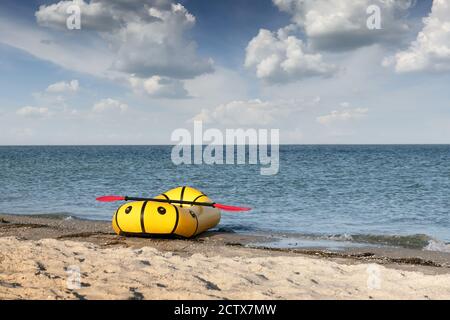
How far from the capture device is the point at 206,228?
12.4 m

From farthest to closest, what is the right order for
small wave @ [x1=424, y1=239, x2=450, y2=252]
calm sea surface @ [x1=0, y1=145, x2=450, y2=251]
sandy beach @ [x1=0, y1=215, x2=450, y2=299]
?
calm sea surface @ [x1=0, y1=145, x2=450, y2=251] < small wave @ [x1=424, y1=239, x2=450, y2=252] < sandy beach @ [x1=0, y1=215, x2=450, y2=299]

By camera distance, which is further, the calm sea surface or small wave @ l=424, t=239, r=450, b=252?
the calm sea surface

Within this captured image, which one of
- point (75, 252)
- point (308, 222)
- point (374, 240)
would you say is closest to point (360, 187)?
point (308, 222)


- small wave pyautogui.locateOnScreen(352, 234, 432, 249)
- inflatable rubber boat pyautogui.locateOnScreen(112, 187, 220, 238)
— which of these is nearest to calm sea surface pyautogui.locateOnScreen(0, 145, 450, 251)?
small wave pyautogui.locateOnScreen(352, 234, 432, 249)

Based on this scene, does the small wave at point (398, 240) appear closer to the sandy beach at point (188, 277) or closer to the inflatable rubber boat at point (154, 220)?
the sandy beach at point (188, 277)

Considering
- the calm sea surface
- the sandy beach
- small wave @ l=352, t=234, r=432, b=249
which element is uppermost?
the sandy beach

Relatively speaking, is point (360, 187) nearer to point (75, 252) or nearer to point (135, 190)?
point (135, 190)

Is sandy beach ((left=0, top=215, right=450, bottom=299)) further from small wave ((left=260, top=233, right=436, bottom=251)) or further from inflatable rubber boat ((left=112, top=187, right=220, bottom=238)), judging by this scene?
small wave ((left=260, top=233, right=436, bottom=251))

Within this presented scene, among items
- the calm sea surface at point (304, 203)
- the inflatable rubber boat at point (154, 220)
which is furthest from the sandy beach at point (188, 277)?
the calm sea surface at point (304, 203)

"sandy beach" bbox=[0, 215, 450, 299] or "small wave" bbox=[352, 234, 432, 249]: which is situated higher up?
"sandy beach" bbox=[0, 215, 450, 299]

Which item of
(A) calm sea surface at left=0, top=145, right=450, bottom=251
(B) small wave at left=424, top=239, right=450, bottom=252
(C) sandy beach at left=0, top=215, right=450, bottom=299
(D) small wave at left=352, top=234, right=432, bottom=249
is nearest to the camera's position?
(C) sandy beach at left=0, top=215, right=450, bottom=299

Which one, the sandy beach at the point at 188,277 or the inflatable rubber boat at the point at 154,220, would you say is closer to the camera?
the sandy beach at the point at 188,277

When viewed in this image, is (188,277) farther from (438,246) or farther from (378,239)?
(378,239)

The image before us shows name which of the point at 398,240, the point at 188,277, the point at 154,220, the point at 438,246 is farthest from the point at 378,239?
the point at 188,277
